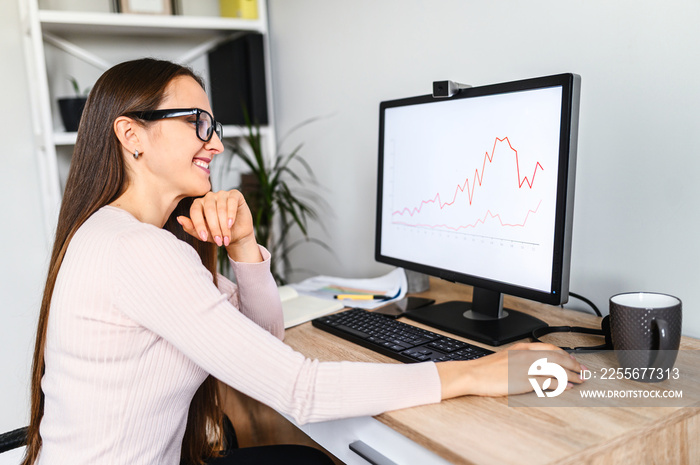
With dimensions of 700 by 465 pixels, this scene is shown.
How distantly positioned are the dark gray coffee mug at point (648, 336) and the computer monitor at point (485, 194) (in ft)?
0.41

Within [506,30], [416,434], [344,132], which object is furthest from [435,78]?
[416,434]

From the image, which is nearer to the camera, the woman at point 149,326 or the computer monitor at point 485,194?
the woman at point 149,326

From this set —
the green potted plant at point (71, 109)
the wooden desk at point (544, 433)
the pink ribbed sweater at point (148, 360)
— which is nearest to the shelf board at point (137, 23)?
the green potted plant at point (71, 109)

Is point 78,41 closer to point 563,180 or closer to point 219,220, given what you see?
point 219,220

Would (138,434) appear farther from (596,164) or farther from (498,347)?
(596,164)

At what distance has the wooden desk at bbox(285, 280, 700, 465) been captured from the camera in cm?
71

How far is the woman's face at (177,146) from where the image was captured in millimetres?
1007

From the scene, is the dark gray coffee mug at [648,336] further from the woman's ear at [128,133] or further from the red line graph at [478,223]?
the woman's ear at [128,133]

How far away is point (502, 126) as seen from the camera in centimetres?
110

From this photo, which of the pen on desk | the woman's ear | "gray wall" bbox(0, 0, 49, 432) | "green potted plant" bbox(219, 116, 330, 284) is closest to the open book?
the pen on desk

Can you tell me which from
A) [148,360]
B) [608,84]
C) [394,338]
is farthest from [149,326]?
[608,84]

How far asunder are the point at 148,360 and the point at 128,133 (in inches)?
15.0

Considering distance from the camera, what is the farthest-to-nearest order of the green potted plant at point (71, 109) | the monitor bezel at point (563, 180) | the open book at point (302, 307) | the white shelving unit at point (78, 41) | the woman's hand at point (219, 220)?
the green potted plant at point (71, 109) → the white shelving unit at point (78, 41) → the open book at point (302, 307) → the woman's hand at point (219, 220) → the monitor bezel at point (563, 180)

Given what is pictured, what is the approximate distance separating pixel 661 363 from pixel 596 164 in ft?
1.68
